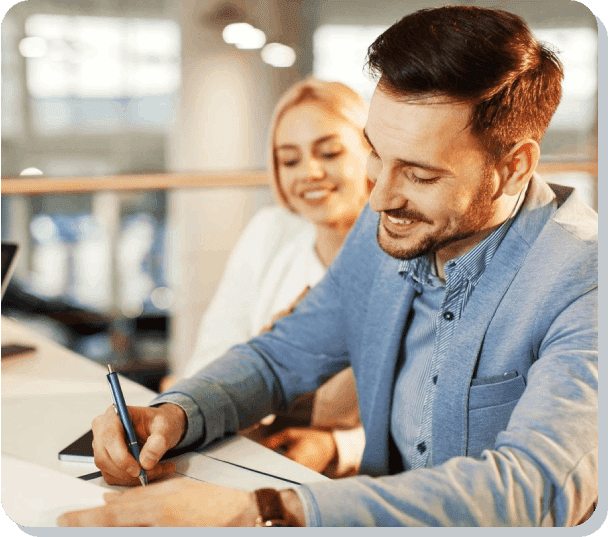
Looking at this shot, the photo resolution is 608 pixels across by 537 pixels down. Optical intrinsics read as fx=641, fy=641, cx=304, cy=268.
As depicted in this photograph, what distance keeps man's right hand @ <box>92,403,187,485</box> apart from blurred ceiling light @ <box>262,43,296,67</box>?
624 mm

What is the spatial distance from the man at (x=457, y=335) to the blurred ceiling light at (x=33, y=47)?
24.2 inches

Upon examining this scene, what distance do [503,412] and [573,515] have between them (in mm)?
133

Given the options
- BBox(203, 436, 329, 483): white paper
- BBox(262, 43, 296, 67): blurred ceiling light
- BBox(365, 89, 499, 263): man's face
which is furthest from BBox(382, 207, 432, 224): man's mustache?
BBox(262, 43, 296, 67): blurred ceiling light

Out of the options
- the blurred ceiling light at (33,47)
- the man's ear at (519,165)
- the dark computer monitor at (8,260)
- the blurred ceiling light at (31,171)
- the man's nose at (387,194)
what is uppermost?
the blurred ceiling light at (33,47)

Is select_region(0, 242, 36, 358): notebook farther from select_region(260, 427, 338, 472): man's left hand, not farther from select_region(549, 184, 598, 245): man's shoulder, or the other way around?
select_region(549, 184, 598, 245): man's shoulder

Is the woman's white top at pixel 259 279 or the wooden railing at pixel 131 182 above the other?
the wooden railing at pixel 131 182

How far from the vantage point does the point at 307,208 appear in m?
1.09

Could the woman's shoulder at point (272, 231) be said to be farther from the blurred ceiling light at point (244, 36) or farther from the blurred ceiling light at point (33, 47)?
the blurred ceiling light at point (33, 47)

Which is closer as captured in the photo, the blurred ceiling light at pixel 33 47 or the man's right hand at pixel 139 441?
the man's right hand at pixel 139 441

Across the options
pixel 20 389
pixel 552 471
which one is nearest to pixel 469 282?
pixel 552 471

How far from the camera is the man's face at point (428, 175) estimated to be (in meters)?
0.72

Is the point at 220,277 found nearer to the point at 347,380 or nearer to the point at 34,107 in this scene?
the point at 347,380

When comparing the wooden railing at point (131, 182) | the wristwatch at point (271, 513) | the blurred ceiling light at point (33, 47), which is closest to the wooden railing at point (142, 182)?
the wooden railing at point (131, 182)

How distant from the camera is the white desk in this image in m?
0.81
